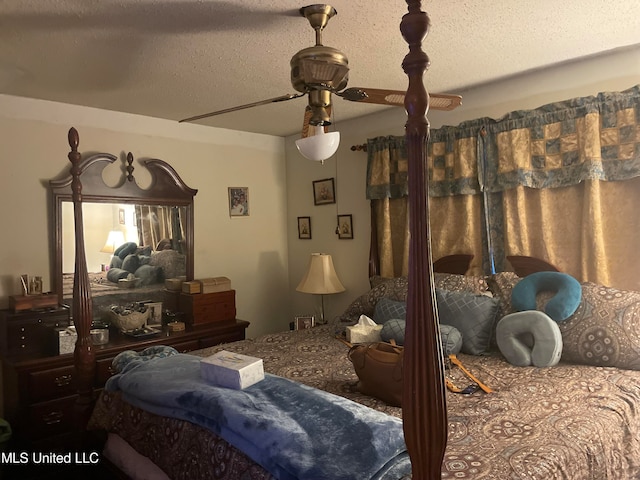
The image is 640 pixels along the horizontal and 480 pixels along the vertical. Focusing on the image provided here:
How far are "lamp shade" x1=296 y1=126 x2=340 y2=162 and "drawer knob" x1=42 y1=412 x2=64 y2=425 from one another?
2285 millimetres

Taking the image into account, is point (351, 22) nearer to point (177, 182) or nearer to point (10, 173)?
point (177, 182)

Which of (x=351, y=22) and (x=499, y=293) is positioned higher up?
(x=351, y=22)

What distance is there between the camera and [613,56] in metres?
2.55

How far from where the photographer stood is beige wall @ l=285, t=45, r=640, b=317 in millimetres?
2619

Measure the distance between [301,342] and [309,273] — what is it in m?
1.11

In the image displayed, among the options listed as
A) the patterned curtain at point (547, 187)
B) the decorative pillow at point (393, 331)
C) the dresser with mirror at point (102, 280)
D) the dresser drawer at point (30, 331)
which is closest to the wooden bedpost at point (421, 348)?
the decorative pillow at point (393, 331)

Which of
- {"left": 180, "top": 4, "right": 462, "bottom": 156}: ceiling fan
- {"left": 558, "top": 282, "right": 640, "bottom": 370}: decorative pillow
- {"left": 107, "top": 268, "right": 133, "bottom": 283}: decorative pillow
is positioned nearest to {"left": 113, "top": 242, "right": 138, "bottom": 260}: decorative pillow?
{"left": 107, "top": 268, "right": 133, "bottom": 283}: decorative pillow

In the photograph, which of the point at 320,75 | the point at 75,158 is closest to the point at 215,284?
the point at 75,158

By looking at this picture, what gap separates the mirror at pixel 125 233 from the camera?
3191 millimetres

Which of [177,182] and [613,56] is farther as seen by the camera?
[177,182]

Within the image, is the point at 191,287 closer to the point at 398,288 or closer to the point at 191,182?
the point at 191,182

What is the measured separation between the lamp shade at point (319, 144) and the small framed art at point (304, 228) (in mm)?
2320

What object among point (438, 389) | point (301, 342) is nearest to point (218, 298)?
point (301, 342)

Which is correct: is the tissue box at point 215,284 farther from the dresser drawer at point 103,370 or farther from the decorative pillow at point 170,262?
the dresser drawer at point 103,370
